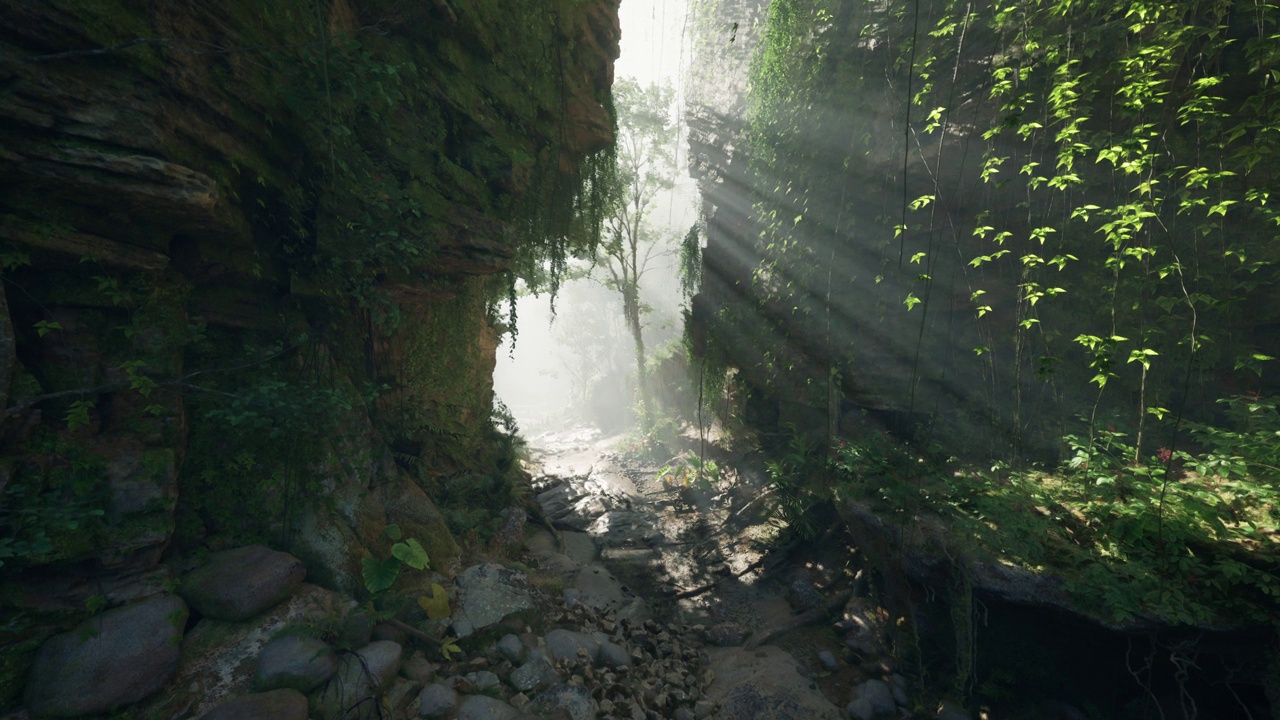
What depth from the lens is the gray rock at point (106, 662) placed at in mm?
2871

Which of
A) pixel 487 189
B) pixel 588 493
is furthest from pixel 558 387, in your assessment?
pixel 487 189

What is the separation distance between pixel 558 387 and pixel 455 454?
7785 centimetres

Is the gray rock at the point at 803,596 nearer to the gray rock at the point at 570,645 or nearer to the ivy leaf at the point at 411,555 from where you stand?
the gray rock at the point at 570,645

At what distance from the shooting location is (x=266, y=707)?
10.5ft

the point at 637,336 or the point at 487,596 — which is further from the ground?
the point at 487,596

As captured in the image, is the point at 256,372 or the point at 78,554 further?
the point at 256,372

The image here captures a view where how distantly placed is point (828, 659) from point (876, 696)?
76 centimetres

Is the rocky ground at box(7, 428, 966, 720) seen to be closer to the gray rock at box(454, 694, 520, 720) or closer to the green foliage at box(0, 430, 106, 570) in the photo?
the gray rock at box(454, 694, 520, 720)

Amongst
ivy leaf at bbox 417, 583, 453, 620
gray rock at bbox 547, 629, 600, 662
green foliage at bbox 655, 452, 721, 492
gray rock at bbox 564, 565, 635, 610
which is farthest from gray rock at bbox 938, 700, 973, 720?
green foliage at bbox 655, 452, 721, 492

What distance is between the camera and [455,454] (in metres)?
7.97

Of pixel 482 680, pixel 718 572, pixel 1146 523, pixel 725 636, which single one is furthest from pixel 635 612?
pixel 1146 523

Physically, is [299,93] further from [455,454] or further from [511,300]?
[455,454]

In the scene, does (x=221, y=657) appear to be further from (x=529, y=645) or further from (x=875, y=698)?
(x=875, y=698)

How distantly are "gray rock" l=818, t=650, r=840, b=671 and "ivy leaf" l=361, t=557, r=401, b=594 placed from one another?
572 cm
